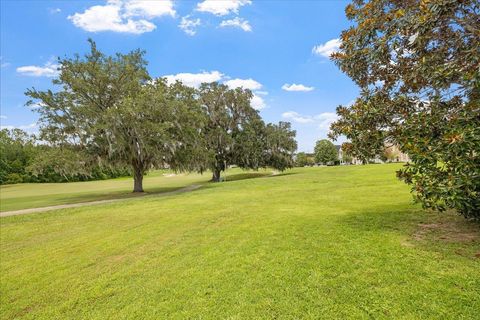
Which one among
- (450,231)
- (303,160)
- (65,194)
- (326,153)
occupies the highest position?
(326,153)

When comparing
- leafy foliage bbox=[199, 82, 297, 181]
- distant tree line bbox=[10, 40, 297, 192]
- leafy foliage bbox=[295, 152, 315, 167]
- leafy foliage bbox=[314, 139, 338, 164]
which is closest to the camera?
distant tree line bbox=[10, 40, 297, 192]

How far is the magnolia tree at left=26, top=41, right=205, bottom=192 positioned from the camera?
17.4 m

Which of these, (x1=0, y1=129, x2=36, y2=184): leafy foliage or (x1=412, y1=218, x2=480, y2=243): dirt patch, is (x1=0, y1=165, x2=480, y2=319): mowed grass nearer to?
(x1=412, y1=218, x2=480, y2=243): dirt patch

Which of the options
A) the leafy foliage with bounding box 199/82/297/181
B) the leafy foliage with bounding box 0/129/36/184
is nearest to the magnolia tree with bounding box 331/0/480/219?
the leafy foliage with bounding box 199/82/297/181

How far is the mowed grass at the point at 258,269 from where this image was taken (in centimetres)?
330

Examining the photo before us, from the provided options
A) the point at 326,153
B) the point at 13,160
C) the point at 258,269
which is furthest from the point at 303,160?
the point at 258,269

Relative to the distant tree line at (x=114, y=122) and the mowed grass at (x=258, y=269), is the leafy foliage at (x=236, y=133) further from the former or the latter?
the mowed grass at (x=258, y=269)

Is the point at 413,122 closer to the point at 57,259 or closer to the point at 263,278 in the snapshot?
the point at 263,278

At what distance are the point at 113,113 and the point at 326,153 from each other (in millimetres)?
70792

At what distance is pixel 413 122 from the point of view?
448 cm

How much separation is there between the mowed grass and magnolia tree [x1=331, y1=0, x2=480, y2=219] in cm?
100

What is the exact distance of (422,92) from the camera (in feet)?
16.8

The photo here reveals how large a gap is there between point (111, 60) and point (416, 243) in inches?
807

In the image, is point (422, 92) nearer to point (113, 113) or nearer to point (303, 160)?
point (113, 113)
